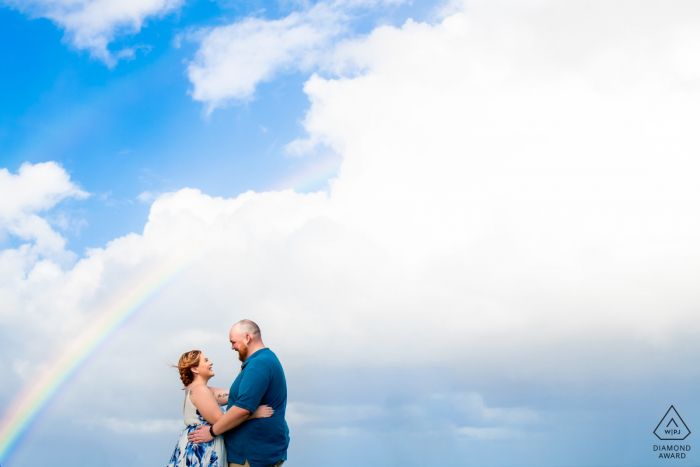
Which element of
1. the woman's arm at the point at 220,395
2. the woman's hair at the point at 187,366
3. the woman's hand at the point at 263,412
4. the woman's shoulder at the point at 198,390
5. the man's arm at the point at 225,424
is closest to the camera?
the man's arm at the point at 225,424

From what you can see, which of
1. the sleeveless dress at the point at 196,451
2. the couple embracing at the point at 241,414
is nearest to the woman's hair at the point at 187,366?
the couple embracing at the point at 241,414

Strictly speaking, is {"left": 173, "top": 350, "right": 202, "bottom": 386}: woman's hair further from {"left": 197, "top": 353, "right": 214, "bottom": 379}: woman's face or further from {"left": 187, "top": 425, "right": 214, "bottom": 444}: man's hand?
{"left": 187, "top": 425, "right": 214, "bottom": 444}: man's hand

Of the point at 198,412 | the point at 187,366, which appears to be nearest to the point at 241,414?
the point at 198,412

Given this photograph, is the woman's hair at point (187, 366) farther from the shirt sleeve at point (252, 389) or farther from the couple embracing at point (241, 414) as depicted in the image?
the shirt sleeve at point (252, 389)

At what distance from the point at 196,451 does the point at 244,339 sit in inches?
52.7

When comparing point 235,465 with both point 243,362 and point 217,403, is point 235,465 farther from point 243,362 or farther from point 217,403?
point 243,362

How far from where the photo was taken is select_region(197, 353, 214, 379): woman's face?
658 centimetres

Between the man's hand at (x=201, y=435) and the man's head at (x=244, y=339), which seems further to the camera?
the man's head at (x=244, y=339)

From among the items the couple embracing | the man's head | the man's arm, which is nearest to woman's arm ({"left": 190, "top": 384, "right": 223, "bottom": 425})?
the couple embracing

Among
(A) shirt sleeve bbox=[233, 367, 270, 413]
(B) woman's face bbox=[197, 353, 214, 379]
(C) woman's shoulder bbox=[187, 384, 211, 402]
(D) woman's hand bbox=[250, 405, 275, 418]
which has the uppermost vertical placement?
(B) woman's face bbox=[197, 353, 214, 379]

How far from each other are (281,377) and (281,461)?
928 millimetres

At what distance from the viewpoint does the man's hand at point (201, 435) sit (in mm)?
6258

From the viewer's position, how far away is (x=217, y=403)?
21.5ft

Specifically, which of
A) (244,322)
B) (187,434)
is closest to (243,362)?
(244,322)
